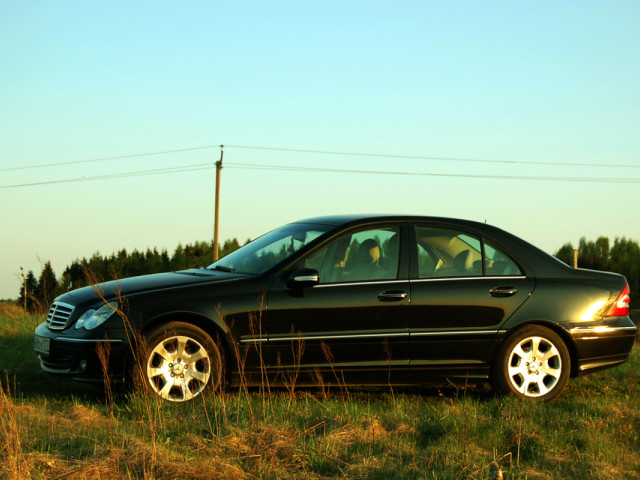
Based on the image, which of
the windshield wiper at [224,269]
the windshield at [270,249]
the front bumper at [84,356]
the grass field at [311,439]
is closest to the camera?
the grass field at [311,439]

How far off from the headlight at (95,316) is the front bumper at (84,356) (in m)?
0.11

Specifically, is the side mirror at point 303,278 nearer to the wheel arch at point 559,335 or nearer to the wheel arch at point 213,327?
the wheel arch at point 213,327

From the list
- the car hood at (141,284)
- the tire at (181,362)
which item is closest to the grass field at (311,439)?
the tire at (181,362)

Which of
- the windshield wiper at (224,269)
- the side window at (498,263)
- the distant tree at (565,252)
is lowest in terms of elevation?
the windshield wiper at (224,269)

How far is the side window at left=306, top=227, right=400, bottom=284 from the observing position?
7.18 m

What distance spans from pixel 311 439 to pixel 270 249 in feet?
9.25

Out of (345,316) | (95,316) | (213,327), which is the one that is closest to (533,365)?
(345,316)

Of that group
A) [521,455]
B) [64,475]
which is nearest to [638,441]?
[521,455]

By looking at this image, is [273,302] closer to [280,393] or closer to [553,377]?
[280,393]

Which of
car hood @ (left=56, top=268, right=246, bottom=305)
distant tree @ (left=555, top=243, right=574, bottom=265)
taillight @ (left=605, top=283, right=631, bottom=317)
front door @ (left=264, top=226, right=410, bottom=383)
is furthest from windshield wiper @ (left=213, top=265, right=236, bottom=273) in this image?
distant tree @ (left=555, top=243, right=574, bottom=265)

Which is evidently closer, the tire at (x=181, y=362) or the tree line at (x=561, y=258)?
the tire at (x=181, y=362)

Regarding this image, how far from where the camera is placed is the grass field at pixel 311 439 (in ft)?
15.0

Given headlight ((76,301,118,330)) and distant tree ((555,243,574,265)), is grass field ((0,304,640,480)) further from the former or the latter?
distant tree ((555,243,574,265))

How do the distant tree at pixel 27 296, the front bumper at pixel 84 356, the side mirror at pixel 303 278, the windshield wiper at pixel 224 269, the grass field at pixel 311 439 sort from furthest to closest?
the distant tree at pixel 27 296 < the windshield wiper at pixel 224 269 < the side mirror at pixel 303 278 < the front bumper at pixel 84 356 < the grass field at pixel 311 439
